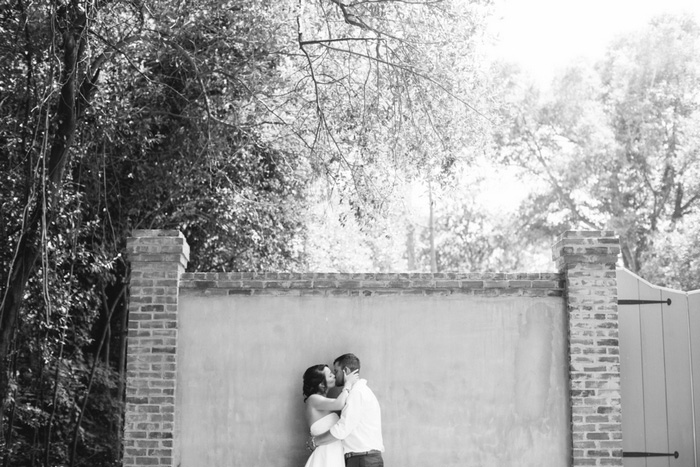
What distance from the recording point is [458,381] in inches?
302

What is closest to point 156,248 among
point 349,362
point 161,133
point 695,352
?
point 349,362

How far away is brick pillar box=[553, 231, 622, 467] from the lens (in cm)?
746

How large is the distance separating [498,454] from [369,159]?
449 cm

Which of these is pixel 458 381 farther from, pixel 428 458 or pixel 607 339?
pixel 607 339

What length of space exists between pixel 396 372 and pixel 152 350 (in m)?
1.91

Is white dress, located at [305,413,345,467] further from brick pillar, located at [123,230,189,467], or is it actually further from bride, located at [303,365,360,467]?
brick pillar, located at [123,230,189,467]

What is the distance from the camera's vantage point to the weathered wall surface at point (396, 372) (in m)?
7.58

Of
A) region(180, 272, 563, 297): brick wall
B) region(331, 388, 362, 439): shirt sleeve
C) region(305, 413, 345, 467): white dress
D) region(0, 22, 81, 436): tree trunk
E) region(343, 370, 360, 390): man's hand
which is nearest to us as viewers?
region(331, 388, 362, 439): shirt sleeve

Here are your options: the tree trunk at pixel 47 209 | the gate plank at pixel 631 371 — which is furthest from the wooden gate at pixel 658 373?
the tree trunk at pixel 47 209

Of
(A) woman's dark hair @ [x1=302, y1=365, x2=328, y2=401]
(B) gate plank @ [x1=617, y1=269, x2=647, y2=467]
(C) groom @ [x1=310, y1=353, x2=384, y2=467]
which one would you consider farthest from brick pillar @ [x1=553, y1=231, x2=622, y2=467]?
(A) woman's dark hair @ [x1=302, y1=365, x2=328, y2=401]

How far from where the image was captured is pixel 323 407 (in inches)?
285

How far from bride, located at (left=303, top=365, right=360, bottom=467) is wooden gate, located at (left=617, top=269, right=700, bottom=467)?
2.30 metres

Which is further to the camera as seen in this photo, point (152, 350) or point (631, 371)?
point (631, 371)

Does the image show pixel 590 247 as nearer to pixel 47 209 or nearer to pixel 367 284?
pixel 367 284
